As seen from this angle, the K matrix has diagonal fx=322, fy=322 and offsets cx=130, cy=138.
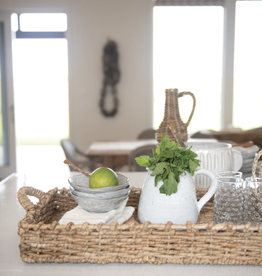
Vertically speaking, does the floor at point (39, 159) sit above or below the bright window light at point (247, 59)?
below

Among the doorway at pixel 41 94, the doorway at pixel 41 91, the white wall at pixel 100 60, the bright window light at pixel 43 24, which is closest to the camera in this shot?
the white wall at pixel 100 60

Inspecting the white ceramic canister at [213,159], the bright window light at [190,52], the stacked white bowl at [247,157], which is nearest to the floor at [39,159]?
the bright window light at [190,52]

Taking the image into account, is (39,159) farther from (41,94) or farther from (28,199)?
(28,199)

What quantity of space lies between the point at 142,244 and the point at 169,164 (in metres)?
0.17

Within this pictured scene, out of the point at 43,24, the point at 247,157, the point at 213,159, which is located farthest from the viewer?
the point at 43,24

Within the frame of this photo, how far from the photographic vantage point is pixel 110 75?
469 cm

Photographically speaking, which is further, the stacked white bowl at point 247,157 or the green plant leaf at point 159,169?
the stacked white bowl at point 247,157

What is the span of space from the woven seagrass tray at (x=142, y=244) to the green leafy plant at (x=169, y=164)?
3.6 inches

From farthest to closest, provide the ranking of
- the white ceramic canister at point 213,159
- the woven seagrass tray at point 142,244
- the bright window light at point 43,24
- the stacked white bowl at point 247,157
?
the bright window light at point 43,24 → the stacked white bowl at point 247,157 → the white ceramic canister at point 213,159 → the woven seagrass tray at point 142,244

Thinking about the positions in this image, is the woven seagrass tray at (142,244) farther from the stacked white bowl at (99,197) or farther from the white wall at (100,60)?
the white wall at (100,60)

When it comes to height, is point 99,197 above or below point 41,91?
below

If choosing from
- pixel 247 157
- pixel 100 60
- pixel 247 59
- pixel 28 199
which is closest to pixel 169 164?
pixel 28 199

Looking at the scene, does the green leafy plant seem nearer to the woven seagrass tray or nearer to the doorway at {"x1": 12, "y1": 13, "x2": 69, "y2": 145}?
the woven seagrass tray

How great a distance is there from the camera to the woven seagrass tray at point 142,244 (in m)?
0.60
